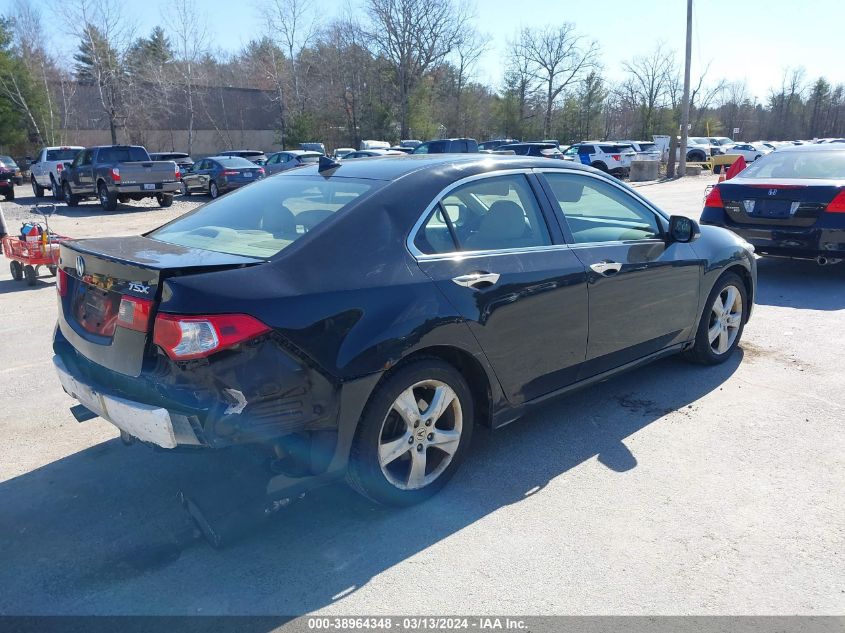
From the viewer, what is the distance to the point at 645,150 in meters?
37.1

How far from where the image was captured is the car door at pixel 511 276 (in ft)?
11.4

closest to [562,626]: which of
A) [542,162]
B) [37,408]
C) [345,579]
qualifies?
[345,579]

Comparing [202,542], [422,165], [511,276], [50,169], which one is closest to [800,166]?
[511,276]

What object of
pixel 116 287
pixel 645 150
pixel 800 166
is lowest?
pixel 116 287

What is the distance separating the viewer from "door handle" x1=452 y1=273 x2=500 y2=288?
11.3 feet

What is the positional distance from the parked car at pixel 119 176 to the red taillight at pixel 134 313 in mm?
18355

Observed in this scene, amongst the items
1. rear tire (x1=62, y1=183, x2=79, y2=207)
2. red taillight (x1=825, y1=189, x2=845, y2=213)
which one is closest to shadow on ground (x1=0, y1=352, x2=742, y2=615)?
red taillight (x1=825, y1=189, x2=845, y2=213)

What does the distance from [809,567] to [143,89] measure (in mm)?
50232

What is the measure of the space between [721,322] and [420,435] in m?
3.11

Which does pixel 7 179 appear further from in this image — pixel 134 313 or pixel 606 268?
pixel 606 268

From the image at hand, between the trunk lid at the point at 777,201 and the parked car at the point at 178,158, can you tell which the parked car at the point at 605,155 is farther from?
the trunk lid at the point at 777,201

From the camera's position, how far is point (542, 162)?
4.26 meters

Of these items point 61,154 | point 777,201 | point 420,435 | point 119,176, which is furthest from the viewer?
point 61,154

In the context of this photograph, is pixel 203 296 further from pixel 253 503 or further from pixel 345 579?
pixel 345 579
